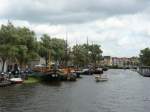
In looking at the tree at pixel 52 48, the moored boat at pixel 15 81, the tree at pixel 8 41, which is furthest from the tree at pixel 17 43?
the tree at pixel 52 48

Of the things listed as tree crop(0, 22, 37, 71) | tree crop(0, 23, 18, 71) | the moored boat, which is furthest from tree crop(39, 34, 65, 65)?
the moored boat

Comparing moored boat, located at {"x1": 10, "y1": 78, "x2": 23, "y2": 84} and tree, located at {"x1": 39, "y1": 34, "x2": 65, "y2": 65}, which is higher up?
tree, located at {"x1": 39, "y1": 34, "x2": 65, "y2": 65}

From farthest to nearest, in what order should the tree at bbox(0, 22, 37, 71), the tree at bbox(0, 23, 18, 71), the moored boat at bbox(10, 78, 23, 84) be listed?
the tree at bbox(0, 22, 37, 71), the tree at bbox(0, 23, 18, 71), the moored boat at bbox(10, 78, 23, 84)

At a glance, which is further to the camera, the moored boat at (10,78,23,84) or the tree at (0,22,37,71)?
the tree at (0,22,37,71)

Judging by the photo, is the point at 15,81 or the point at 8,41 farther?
the point at 8,41

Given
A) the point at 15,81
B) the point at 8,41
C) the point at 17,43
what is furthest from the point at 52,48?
the point at 15,81

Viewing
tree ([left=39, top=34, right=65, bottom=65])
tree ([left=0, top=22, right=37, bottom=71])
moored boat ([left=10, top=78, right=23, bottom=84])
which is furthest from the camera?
tree ([left=39, top=34, right=65, bottom=65])

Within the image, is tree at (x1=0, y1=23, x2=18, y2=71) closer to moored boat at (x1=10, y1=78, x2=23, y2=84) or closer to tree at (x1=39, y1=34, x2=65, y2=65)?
moored boat at (x1=10, y1=78, x2=23, y2=84)

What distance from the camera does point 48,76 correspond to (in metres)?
101

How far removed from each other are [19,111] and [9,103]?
21.9 ft

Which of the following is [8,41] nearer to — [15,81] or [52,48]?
[15,81]

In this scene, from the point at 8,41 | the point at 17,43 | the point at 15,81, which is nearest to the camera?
the point at 15,81

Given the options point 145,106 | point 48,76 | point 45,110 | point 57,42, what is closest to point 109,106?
point 145,106

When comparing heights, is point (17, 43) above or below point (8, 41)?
below
